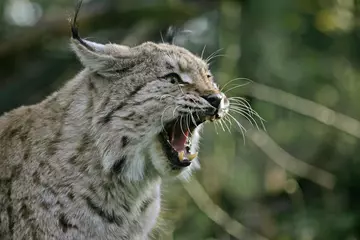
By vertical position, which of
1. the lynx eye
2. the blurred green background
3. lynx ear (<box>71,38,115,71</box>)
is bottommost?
Result: the blurred green background

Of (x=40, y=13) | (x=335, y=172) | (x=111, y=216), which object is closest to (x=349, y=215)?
(x=335, y=172)

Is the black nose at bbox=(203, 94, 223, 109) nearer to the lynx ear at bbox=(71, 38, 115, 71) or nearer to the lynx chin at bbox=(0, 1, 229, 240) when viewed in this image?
the lynx chin at bbox=(0, 1, 229, 240)

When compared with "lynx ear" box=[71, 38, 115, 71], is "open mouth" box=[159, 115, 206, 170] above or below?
below

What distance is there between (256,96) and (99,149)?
4.32m

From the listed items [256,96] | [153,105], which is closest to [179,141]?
[153,105]

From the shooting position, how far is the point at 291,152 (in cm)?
1118

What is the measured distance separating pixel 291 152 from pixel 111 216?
5.74 m

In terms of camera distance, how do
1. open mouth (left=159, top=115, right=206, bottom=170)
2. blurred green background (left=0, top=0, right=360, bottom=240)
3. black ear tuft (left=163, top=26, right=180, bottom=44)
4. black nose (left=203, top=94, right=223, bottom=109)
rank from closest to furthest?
black nose (left=203, top=94, right=223, bottom=109) < open mouth (left=159, top=115, right=206, bottom=170) < black ear tuft (left=163, top=26, right=180, bottom=44) < blurred green background (left=0, top=0, right=360, bottom=240)

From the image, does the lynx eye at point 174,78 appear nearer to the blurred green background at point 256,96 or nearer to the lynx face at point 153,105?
the lynx face at point 153,105

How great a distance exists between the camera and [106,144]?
5570 millimetres

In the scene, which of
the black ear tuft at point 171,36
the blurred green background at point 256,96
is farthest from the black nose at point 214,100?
the blurred green background at point 256,96

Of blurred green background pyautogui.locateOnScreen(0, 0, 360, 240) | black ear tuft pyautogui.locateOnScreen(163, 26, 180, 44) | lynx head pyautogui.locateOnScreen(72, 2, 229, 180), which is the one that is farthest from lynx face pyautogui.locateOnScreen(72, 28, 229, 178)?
blurred green background pyautogui.locateOnScreen(0, 0, 360, 240)

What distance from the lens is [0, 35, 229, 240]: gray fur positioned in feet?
18.1

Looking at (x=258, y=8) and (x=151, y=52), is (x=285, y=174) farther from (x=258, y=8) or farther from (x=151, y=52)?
(x=151, y=52)
